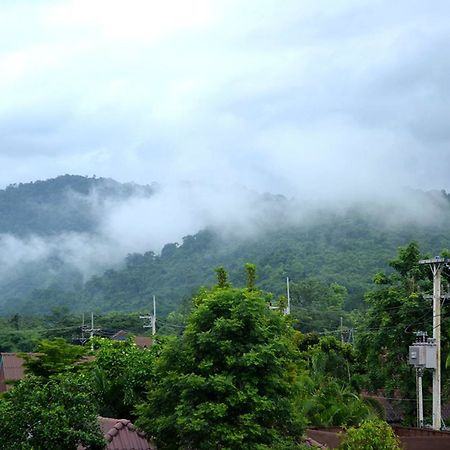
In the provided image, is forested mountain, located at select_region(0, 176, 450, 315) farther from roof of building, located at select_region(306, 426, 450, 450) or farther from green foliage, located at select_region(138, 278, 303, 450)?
green foliage, located at select_region(138, 278, 303, 450)

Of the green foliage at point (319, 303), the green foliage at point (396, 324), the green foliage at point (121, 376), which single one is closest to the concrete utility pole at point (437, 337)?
the green foliage at point (396, 324)

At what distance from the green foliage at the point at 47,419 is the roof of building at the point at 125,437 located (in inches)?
66.4

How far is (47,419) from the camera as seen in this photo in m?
15.9

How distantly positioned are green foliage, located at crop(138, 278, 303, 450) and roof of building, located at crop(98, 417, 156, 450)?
2.78 ft

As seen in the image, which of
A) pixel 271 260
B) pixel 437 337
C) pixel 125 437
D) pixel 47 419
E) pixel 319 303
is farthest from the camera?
pixel 271 260

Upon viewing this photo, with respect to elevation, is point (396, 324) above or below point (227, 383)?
below

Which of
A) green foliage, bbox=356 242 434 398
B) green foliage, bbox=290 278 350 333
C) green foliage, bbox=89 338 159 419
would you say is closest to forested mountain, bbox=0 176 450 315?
green foliage, bbox=290 278 350 333

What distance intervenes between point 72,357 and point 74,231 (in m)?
169

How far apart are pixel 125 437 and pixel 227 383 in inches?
152

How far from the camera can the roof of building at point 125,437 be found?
18250 millimetres

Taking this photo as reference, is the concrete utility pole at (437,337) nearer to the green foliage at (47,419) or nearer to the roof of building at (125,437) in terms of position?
the roof of building at (125,437)

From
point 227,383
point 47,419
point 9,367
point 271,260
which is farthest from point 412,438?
point 271,260

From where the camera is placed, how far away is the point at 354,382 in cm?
3484

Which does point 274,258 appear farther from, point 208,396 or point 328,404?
point 208,396
